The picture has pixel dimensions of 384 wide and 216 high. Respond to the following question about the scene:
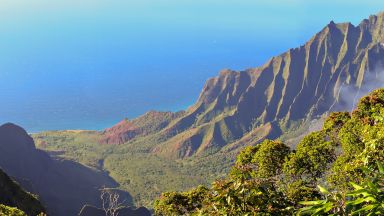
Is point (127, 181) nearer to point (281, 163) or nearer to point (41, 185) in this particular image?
point (41, 185)

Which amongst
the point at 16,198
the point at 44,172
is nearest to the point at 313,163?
the point at 16,198

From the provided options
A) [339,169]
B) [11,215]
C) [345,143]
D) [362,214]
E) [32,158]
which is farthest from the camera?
[32,158]

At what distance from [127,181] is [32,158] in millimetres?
47234

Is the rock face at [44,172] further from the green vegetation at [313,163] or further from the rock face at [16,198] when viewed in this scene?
the green vegetation at [313,163]

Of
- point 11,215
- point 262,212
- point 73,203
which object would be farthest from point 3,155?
point 262,212

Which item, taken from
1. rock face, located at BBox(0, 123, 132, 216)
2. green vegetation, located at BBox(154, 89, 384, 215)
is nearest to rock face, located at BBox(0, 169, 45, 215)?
green vegetation, located at BBox(154, 89, 384, 215)

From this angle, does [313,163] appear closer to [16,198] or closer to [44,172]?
[16,198]

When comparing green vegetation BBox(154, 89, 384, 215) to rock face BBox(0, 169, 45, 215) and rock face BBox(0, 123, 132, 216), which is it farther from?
rock face BBox(0, 123, 132, 216)

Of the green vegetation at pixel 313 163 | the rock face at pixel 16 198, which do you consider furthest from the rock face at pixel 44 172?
the green vegetation at pixel 313 163

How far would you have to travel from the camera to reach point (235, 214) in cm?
1545

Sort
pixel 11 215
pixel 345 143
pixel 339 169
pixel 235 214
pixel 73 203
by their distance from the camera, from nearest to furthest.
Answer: pixel 235 214 < pixel 11 215 < pixel 339 169 < pixel 345 143 < pixel 73 203

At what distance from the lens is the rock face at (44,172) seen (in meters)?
144

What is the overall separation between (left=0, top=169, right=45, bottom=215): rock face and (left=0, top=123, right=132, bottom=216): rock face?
72168 millimetres

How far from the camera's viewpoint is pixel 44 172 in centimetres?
16000
